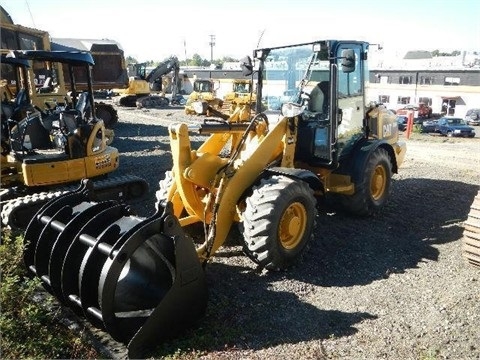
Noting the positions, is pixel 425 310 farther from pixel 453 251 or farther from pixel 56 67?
pixel 56 67

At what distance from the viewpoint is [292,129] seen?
18.5ft

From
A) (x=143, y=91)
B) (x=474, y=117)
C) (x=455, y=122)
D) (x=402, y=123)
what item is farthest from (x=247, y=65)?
(x=474, y=117)

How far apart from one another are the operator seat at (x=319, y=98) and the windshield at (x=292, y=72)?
0.22ft

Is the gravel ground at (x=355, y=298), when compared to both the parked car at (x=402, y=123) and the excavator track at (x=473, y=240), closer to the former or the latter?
the excavator track at (x=473, y=240)

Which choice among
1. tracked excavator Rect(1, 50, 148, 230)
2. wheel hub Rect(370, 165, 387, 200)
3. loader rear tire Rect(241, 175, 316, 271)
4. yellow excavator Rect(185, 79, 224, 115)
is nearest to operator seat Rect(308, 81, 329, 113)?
loader rear tire Rect(241, 175, 316, 271)

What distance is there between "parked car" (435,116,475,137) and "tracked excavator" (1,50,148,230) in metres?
19.5

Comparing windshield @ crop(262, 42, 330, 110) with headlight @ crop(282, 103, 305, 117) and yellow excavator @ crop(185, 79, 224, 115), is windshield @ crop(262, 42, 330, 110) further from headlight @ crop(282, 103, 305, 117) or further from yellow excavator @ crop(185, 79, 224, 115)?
yellow excavator @ crop(185, 79, 224, 115)

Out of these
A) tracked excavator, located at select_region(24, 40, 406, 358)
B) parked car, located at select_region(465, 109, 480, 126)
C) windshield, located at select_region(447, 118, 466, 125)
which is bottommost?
parked car, located at select_region(465, 109, 480, 126)

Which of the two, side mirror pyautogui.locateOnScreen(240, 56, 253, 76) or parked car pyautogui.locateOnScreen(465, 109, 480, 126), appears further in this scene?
parked car pyautogui.locateOnScreen(465, 109, 480, 126)

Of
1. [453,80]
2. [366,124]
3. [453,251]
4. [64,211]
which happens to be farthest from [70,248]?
[453,80]

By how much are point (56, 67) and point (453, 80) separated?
123ft

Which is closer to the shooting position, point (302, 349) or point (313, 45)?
point (302, 349)

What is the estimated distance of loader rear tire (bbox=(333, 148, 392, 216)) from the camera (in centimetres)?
633

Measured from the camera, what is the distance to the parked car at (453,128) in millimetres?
21797
